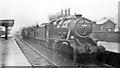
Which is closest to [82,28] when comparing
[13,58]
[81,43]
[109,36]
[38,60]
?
[81,43]

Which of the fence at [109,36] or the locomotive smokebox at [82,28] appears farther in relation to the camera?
the fence at [109,36]

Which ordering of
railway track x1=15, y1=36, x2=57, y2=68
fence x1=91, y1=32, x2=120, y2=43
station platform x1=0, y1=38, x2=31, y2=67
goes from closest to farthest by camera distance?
station platform x1=0, y1=38, x2=31, y2=67 < railway track x1=15, y1=36, x2=57, y2=68 < fence x1=91, y1=32, x2=120, y2=43

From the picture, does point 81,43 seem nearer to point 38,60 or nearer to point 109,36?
point 38,60

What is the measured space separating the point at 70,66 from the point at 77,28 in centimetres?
243

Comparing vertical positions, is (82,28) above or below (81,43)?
above

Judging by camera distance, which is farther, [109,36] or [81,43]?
[109,36]

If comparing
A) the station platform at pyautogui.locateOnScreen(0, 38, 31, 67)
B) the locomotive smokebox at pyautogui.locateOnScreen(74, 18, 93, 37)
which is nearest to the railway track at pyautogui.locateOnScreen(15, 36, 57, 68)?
the station platform at pyautogui.locateOnScreen(0, 38, 31, 67)

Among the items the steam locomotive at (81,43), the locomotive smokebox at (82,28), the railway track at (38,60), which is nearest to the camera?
the steam locomotive at (81,43)

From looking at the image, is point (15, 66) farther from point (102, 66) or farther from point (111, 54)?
point (111, 54)

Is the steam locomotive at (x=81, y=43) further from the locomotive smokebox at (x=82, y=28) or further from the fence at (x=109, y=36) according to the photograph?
the fence at (x=109, y=36)

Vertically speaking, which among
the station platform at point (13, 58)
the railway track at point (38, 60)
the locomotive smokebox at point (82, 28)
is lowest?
the railway track at point (38, 60)

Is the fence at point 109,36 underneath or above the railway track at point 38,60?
above

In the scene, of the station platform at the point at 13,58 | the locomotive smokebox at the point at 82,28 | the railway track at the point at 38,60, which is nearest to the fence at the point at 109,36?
the railway track at the point at 38,60

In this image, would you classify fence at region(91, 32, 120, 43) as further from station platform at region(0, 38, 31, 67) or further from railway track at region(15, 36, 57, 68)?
station platform at region(0, 38, 31, 67)
